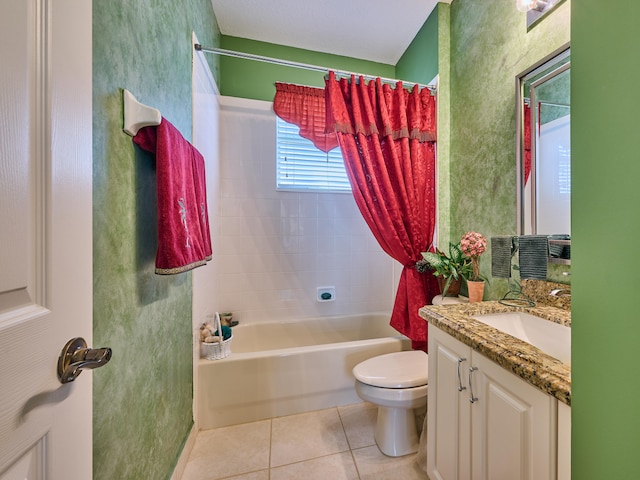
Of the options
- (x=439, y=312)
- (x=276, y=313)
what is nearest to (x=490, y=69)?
(x=439, y=312)

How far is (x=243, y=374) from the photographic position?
5.19ft

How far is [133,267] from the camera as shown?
87 centimetres

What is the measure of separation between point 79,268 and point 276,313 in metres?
1.93

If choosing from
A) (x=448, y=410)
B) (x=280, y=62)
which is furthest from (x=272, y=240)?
(x=448, y=410)

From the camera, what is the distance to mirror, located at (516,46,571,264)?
3.54 ft

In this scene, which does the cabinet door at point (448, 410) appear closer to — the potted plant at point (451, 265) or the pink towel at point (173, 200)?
the potted plant at point (451, 265)

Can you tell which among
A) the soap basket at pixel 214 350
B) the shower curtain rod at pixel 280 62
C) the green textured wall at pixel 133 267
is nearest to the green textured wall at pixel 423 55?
the shower curtain rod at pixel 280 62

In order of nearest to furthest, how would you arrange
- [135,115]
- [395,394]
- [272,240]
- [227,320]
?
1. [135,115]
2. [395,394]
3. [227,320]
4. [272,240]

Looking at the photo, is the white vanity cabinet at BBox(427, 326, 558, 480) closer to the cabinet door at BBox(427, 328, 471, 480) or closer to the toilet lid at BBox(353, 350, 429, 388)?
the cabinet door at BBox(427, 328, 471, 480)

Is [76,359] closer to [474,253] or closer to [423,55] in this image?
[474,253]

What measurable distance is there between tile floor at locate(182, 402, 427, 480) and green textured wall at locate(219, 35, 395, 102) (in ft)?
8.27

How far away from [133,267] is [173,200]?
0.27 meters

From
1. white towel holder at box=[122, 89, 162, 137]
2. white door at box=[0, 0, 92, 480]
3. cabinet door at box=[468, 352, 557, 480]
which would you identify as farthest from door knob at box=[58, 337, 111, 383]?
cabinet door at box=[468, 352, 557, 480]

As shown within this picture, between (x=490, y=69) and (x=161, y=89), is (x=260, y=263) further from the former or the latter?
(x=490, y=69)
